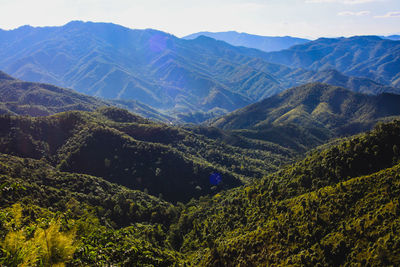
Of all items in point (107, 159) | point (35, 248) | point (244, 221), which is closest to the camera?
point (35, 248)

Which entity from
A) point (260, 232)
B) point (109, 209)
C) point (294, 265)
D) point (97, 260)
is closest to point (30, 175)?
point (109, 209)

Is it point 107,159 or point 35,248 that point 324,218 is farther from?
point 107,159

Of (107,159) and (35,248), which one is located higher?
(35,248)

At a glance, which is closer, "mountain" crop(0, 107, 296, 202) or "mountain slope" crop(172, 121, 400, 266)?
"mountain slope" crop(172, 121, 400, 266)

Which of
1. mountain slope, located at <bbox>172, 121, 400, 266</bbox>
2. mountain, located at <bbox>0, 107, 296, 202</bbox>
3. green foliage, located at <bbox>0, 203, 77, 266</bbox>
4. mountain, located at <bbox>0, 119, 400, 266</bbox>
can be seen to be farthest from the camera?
mountain, located at <bbox>0, 107, 296, 202</bbox>

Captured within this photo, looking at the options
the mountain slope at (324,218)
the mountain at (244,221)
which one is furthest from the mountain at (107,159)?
the mountain slope at (324,218)

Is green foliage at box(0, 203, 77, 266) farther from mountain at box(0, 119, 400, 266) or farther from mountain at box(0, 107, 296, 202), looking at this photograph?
mountain at box(0, 107, 296, 202)

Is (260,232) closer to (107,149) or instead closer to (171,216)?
(171,216)

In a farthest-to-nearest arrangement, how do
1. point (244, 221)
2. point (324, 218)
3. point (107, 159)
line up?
1. point (107, 159)
2. point (244, 221)
3. point (324, 218)

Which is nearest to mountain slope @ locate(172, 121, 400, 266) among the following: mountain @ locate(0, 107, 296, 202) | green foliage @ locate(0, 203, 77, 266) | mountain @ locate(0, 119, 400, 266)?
mountain @ locate(0, 119, 400, 266)

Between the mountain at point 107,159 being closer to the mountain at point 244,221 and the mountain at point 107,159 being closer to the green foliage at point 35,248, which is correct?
the mountain at point 244,221

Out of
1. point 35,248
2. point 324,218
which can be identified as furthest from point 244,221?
point 35,248

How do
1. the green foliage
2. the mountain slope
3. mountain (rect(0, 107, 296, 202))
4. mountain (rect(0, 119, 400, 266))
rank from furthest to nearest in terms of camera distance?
1. mountain (rect(0, 107, 296, 202))
2. the mountain slope
3. mountain (rect(0, 119, 400, 266))
4. the green foliage
